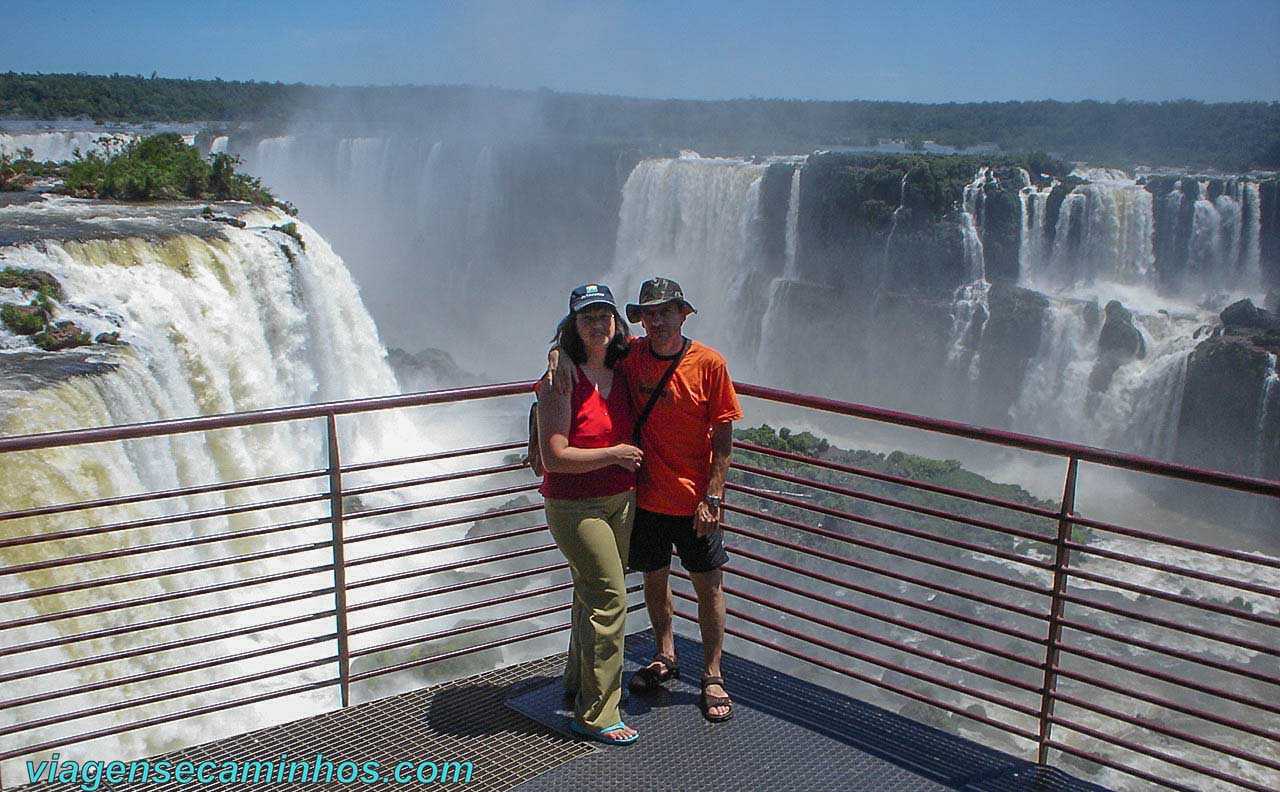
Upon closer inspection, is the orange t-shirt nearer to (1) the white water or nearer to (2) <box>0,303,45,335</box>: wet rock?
(1) the white water

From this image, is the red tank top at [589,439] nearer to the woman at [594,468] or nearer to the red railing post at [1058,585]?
the woman at [594,468]

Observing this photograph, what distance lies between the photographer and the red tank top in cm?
341

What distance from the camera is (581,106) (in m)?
65.3

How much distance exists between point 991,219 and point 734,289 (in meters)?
7.33

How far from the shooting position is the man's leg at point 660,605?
391 cm

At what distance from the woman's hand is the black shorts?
1.13 ft

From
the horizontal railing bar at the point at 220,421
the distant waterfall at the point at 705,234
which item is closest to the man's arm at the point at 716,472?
the horizontal railing bar at the point at 220,421

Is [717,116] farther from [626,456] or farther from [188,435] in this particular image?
[626,456]

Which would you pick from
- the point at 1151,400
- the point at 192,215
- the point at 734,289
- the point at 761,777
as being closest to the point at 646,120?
the point at 734,289

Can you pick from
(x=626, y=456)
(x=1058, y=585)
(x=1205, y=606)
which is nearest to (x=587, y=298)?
(x=626, y=456)

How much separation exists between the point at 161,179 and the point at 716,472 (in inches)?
634

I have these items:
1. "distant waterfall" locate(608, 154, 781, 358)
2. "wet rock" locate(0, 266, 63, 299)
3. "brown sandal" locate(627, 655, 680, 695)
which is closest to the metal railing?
"brown sandal" locate(627, 655, 680, 695)

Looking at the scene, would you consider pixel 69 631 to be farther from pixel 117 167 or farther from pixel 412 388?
pixel 412 388

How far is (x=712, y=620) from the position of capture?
12.6ft
